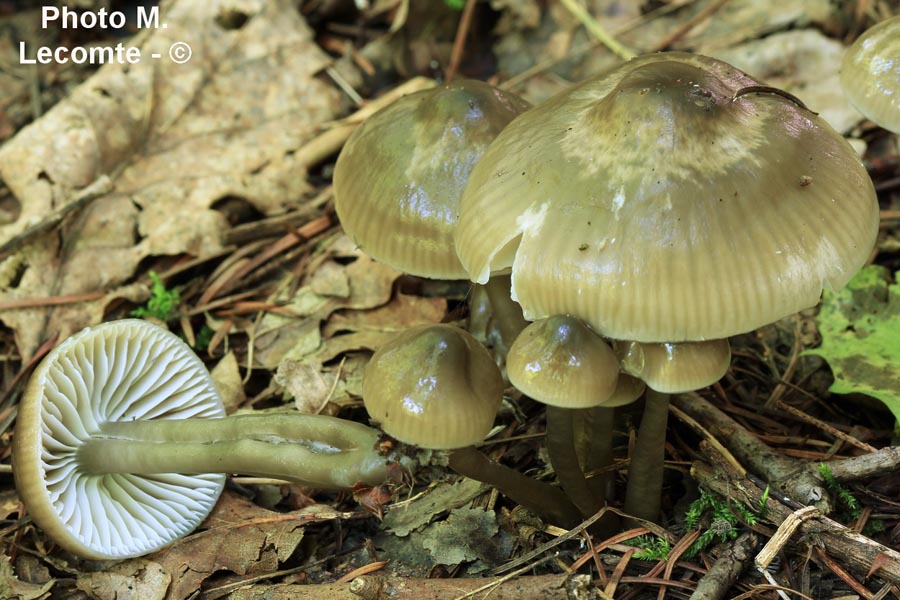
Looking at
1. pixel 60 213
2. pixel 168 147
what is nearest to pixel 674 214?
pixel 60 213

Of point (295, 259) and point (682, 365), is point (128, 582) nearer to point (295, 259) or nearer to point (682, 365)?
point (295, 259)

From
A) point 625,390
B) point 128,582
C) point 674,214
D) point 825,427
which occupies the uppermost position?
point 674,214

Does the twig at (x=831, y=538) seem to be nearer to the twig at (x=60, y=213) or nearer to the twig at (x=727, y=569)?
the twig at (x=727, y=569)

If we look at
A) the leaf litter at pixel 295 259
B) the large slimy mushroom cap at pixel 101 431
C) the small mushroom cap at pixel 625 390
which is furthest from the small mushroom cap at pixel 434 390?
the large slimy mushroom cap at pixel 101 431

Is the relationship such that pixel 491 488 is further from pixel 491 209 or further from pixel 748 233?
pixel 748 233

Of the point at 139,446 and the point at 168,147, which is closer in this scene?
the point at 139,446

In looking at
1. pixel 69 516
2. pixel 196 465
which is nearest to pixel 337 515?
pixel 196 465

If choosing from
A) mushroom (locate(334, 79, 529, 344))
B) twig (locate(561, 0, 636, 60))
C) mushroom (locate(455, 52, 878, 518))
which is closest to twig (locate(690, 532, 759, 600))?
mushroom (locate(455, 52, 878, 518))
